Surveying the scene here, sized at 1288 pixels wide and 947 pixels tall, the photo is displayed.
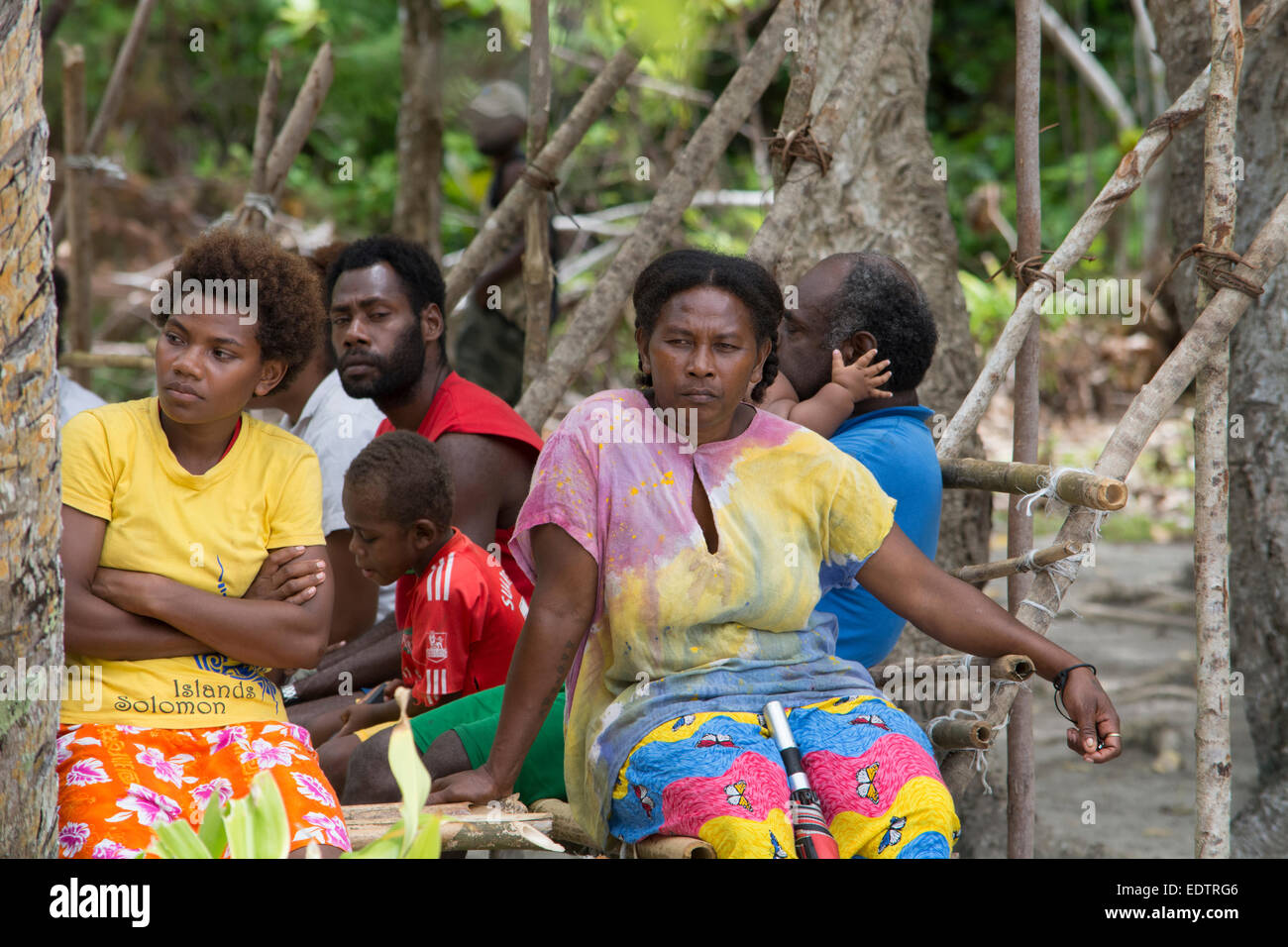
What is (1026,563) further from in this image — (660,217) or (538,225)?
(538,225)

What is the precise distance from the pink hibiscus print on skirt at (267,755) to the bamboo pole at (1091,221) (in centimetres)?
161

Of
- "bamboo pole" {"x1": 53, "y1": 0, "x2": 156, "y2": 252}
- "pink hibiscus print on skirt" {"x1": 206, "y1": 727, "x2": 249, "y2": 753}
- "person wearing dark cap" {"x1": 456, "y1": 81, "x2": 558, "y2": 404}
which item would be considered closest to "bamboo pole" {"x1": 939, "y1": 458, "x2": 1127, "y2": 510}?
"pink hibiscus print on skirt" {"x1": 206, "y1": 727, "x2": 249, "y2": 753}

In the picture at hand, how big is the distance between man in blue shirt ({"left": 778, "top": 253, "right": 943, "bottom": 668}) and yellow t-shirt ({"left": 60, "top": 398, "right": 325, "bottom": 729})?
3.67 feet

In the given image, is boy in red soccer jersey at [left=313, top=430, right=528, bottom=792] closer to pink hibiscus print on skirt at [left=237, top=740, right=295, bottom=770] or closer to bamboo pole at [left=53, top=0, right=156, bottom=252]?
pink hibiscus print on skirt at [left=237, top=740, right=295, bottom=770]

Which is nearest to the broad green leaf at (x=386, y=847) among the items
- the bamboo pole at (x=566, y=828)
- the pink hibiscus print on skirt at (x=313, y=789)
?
the pink hibiscus print on skirt at (x=313, y=789)

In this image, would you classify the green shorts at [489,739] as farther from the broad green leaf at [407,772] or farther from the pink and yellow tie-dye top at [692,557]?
the broad green leaf at [407,772]

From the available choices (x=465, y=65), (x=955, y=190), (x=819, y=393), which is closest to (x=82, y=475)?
(x=819, y=393)

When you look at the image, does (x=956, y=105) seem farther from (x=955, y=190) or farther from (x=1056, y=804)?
(x=1056, y=804)

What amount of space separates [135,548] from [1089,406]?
30.5 feet

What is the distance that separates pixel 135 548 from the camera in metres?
2.18

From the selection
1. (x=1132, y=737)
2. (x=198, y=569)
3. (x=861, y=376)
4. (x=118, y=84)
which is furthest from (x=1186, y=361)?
(x=118, y=84)

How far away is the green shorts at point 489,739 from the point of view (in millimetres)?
2684

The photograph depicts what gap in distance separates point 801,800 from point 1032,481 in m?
0.94

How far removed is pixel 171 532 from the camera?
2.20 metres
